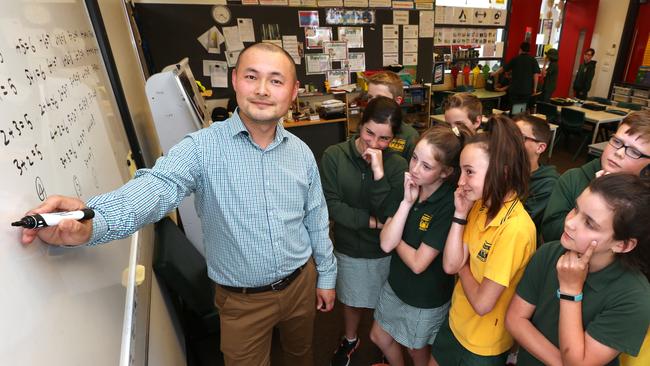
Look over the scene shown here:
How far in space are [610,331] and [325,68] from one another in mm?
4880

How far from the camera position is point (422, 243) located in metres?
1.35

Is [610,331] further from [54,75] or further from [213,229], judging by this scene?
[54,75]

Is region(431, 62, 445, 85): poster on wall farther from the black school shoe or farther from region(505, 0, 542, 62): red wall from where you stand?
the black school shoe

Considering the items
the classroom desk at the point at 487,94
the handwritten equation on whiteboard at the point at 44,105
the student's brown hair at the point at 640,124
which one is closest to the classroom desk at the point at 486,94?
the classroom desk at the point at 487,94

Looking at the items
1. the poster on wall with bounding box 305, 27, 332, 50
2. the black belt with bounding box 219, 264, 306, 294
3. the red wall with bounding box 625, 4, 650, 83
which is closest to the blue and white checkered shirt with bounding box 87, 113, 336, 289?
the black belt with bounding box 219, 264, 306, 294

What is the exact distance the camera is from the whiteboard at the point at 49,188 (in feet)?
1.72

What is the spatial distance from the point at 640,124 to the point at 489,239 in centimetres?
91

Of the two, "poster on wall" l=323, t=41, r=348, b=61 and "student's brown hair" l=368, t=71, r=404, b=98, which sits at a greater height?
"poster on wall" l=323, t=41, r=348, b=61

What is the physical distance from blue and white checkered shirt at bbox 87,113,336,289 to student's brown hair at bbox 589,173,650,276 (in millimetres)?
969

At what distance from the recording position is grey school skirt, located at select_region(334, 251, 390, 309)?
1.74 meters

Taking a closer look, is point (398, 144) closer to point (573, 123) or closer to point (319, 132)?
point (319, 132)

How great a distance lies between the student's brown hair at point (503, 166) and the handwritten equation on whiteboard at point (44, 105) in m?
1.25

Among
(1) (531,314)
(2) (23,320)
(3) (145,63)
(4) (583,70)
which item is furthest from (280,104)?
(4) (583,70)

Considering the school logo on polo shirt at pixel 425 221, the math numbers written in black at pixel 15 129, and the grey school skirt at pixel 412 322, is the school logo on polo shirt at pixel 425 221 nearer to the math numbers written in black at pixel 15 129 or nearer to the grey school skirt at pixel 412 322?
the grey school skirt at pixel 412 322
